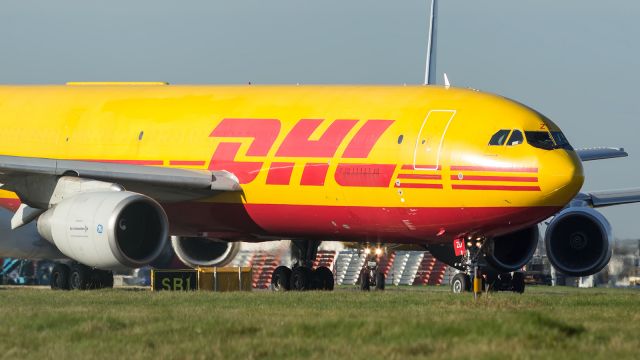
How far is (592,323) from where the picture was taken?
18.4m

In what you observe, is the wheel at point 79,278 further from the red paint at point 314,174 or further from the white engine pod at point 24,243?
the white engine pod at point 24,243

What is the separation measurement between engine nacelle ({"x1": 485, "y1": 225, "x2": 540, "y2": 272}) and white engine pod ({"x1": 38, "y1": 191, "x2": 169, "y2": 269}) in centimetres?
813

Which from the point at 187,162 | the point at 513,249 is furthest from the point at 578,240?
the point at 187,162

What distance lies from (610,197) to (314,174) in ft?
36.5

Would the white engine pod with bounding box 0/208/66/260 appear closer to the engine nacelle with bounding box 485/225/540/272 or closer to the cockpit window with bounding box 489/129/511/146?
the engine nacelle with bounding box 485/225/540/272

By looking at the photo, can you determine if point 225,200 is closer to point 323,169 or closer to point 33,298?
point 323,169

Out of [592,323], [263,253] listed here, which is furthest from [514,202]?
[263,253]

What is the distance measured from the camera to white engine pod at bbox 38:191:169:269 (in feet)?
87.2

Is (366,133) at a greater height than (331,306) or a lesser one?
greater

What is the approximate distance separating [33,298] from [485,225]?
8.85m

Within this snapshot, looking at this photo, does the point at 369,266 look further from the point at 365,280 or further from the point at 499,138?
the point at 499,138

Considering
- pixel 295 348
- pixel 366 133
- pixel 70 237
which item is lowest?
pixel 295 348

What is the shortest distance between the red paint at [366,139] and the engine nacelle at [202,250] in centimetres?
791

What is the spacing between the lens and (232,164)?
29703 mm
